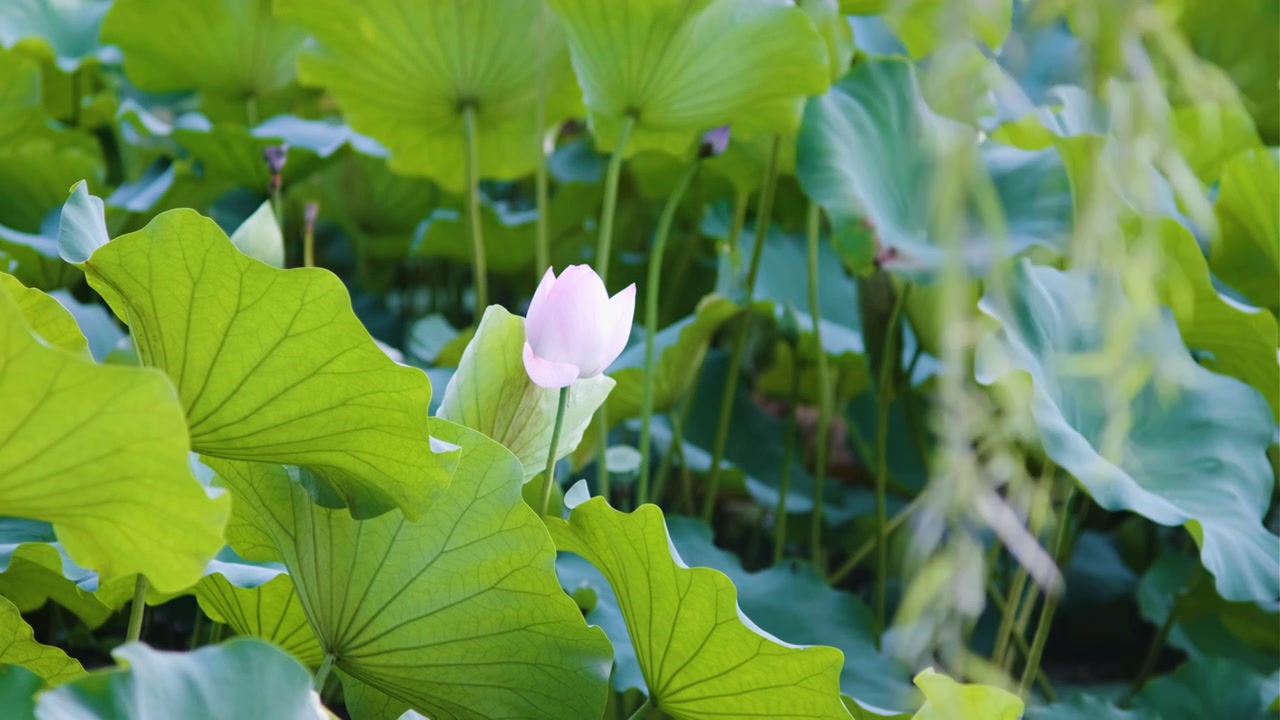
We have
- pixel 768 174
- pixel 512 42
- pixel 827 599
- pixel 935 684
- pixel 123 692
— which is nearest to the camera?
pixel 123 692

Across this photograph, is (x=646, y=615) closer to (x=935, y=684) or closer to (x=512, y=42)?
(x=935, y=684)

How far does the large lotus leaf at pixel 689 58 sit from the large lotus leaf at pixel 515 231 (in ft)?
1.00

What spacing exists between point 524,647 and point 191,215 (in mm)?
276

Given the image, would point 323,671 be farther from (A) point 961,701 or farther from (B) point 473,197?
(B) point 473,197

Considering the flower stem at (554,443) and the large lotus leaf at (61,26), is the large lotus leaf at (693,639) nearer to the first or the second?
the flower stem at (554,443)

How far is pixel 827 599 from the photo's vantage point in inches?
36.1

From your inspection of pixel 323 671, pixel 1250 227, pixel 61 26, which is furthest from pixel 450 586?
pixel 61 26

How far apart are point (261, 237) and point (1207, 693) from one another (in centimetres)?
87

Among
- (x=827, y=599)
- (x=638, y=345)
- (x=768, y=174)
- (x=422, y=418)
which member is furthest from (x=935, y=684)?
(x=768, y=174)

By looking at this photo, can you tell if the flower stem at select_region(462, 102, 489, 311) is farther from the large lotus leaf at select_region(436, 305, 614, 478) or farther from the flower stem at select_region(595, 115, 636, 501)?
the large lotus leaf at select_region(436, 305, 614, 478)

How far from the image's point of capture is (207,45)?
1.28 meters

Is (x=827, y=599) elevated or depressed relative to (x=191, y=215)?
depressed

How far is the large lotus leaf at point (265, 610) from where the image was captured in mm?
634

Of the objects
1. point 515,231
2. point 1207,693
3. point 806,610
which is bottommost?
point 1207,693
